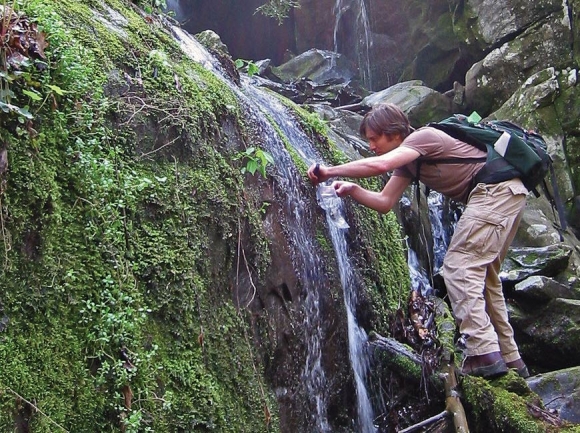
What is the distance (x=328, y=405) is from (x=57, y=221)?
2.36 meters

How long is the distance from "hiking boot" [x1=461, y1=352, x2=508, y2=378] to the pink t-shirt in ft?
3.51

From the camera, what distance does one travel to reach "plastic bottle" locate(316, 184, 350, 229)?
408cm

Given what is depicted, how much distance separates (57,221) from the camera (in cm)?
215

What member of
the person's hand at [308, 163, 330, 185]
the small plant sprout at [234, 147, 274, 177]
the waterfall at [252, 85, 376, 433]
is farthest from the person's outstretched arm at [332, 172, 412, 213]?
the small plant sprout at [234, 147, 274, 177]

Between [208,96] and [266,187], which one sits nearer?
[208,96]

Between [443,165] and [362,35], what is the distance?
1840 cm

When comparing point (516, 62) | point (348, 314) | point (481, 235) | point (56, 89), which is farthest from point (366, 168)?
point (516, 62)

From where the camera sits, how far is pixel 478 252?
3.67 m

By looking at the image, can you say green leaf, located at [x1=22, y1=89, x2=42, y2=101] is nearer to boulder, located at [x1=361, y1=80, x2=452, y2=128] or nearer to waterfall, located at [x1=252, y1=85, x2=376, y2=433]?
waterfall, located at [x1=252, y1=85, x2=376, y2=433]

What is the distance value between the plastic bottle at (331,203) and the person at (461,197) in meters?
0.25

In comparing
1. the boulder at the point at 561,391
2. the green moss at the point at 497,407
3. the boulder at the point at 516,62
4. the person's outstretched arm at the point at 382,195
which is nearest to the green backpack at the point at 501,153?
the person's outstretched arm at the point at 382,195

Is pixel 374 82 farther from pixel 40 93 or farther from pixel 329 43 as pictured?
pixel 40 93

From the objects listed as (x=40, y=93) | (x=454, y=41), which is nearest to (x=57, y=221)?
(x=40, y=93)

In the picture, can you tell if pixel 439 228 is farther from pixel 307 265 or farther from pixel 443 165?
pixel 307 265
